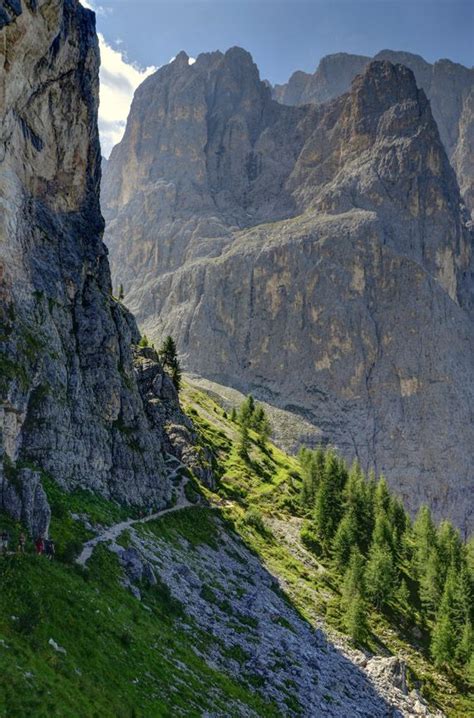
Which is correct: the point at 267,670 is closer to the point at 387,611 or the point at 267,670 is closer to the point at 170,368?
A: the point at 387,611

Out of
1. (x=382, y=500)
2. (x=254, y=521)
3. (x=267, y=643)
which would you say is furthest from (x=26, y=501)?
(x=382, y=500)

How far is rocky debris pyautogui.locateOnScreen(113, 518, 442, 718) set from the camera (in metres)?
38.2

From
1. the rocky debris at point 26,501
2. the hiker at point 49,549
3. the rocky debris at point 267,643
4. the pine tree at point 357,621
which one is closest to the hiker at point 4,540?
the rocky debris at point 26,501

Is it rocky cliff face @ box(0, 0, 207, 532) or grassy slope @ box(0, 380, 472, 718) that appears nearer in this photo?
grassy slope @ box(0, 380, 472, 718)

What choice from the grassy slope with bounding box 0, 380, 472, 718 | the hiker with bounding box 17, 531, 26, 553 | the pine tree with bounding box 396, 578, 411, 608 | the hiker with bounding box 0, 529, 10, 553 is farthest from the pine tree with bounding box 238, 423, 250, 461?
the hiker with bounding box 0, 529, 10, 553

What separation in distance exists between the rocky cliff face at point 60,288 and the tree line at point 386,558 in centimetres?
2407

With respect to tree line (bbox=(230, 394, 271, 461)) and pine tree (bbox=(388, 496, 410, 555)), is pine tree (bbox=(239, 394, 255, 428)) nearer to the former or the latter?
tree line (bbox=(230, 394, 271, 461))

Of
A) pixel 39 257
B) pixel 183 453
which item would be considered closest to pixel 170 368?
pixel 183 453

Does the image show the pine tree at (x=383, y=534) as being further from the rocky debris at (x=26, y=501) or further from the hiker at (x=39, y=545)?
the hiker at (x=39, y=545)

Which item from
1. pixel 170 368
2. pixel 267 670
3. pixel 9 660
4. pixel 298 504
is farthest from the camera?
pixel 170 368

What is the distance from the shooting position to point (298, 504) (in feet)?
302

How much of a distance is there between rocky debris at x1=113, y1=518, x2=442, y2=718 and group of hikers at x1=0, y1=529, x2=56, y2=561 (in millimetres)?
8190

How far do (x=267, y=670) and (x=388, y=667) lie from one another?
19.1 metres

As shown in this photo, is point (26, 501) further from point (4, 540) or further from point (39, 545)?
point (4, 540)
